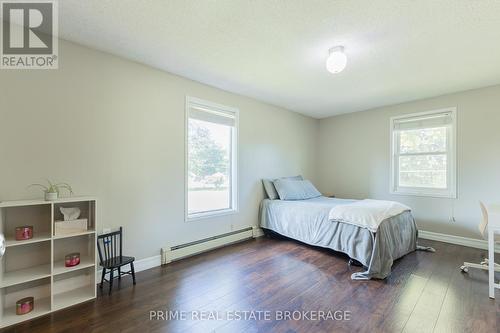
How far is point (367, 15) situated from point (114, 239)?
3238mm

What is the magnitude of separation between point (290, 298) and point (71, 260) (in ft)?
6.66

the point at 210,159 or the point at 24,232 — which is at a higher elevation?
the point at 210,159

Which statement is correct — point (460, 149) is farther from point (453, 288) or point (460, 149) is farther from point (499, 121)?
point (453, 288)

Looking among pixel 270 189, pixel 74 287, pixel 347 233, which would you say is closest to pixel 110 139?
pixel 74 287

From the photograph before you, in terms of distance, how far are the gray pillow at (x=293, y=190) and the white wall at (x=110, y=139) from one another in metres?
1.05

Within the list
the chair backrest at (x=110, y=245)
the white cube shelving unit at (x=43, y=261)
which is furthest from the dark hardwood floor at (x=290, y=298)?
the chair backrest at (x=110, y=245)

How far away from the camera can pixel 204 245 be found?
333 centimetres

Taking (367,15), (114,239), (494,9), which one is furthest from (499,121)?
(114,239)

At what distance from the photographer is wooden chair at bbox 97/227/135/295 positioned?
2281mm

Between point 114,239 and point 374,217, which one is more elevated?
point 374,217

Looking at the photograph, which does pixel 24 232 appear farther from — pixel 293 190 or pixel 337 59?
pixel 293 190

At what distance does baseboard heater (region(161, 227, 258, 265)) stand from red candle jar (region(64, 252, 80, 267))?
0.94m

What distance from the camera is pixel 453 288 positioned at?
7.57ft

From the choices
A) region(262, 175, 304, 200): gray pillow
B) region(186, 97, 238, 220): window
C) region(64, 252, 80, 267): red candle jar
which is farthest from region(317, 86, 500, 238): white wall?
region(64, 252, 80, 267): red candle jar
